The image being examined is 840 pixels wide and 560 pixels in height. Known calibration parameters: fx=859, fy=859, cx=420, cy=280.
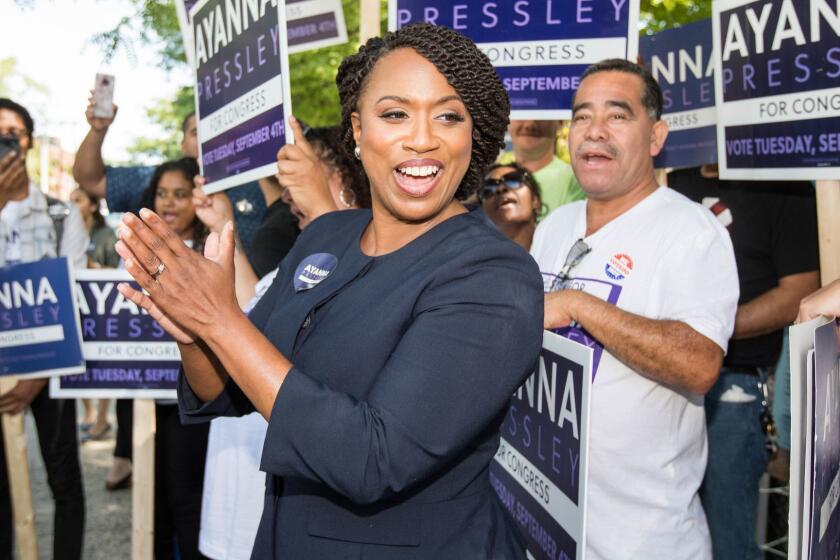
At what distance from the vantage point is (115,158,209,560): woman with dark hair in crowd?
3664 millimetres

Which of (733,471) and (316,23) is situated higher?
(316,23)

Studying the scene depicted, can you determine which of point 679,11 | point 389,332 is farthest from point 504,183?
point 679,11

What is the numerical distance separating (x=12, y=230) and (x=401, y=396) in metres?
3.43

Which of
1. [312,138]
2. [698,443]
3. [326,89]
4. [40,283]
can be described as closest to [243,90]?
[312,138]

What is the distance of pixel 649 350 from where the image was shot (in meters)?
2.33

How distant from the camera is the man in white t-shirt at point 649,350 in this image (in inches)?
93.4

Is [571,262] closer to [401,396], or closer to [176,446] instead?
[401,396]

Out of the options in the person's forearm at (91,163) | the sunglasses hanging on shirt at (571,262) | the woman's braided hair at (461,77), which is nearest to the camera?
the woman's braided hair at (461,77)

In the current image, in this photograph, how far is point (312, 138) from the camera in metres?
3.23

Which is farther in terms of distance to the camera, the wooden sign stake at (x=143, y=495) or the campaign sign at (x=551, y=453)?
the wooden sign stake at (x=143, y=495)

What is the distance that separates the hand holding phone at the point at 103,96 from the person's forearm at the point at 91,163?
138 millimetres

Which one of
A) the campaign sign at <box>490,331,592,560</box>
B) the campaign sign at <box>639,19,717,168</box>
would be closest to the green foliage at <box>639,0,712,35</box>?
the campaign sign at <box>639,19,717,168</box>

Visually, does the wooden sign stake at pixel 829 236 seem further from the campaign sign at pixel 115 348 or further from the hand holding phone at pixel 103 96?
the hand holding phone at pixel 103 96

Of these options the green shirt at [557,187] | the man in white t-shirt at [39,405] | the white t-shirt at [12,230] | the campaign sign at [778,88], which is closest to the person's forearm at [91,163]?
the man in white t-shirt at [39,405]
